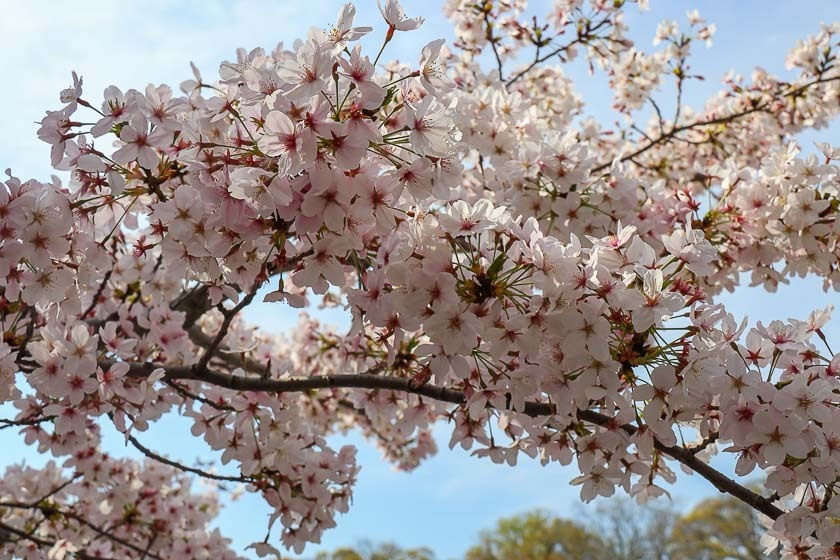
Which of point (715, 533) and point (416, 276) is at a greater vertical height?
point (715, 533)

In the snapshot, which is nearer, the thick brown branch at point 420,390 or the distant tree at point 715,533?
the thick brown branch at point 420,390

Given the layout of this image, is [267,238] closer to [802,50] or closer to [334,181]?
[334,181]

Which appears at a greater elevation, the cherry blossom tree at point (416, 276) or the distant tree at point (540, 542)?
the distant tree at point (540, 542)

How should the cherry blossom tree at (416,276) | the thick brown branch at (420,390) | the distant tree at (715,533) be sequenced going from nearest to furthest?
the cherry blossom tree at (416,276)
the thick brown branch at (420,390)
the distant tree at (715,533)

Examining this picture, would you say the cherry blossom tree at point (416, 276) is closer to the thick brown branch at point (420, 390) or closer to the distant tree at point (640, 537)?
the thick brown branch at point (420, 390)

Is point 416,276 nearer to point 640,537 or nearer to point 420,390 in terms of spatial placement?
point 420,390

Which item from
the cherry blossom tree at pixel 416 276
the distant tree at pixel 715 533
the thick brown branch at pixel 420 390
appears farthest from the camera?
the distant tree at pixel 715 533

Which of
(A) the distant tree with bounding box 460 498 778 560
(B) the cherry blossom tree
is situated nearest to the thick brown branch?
(B) the cherry blossom tree

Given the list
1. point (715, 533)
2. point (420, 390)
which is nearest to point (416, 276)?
point (420, 390)

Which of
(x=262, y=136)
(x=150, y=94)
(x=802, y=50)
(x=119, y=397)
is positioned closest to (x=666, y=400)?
(x=262, y=136)

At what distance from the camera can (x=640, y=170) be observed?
568 cm

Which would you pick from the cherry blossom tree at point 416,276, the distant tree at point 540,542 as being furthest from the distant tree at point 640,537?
the cherry blossom tree at point 416,276

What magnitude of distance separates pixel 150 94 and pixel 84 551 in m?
3.38

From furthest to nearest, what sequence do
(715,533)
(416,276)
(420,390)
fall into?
(715,533), (420,390), (416,276)
